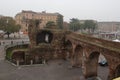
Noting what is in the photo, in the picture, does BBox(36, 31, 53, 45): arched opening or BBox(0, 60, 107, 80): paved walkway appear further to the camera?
BBox(36, 31, 53, 45): arched opening

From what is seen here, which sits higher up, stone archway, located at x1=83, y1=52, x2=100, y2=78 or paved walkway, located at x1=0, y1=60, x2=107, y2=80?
stone archway, located at x1=83, y1=52, x2=100, y2=78

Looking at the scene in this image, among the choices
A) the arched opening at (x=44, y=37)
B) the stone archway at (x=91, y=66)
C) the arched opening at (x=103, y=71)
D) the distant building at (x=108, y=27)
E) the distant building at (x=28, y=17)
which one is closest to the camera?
the stone archway at (x=91, y=66)

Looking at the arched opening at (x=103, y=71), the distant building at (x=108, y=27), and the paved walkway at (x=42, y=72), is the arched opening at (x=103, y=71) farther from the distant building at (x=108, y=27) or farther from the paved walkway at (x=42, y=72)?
the distant building at (x=108, y=27)

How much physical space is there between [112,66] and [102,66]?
1183 cm

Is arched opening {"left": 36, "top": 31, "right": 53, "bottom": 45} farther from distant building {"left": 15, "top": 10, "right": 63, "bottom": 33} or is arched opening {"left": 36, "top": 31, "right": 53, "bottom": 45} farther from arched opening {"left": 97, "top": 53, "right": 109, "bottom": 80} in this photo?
distant building {"left": 15, "top": 10, "right": 63, "bottom": 33}

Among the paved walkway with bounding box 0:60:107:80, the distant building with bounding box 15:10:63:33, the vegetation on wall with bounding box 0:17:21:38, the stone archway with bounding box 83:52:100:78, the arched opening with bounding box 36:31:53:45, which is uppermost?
the distant building with bounding box 15:10:63:33

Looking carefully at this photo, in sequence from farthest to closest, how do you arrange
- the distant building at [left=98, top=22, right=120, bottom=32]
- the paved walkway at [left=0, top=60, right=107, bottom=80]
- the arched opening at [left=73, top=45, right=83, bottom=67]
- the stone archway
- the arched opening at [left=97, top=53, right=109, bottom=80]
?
the distant building at [left=98, top=22, right=120, bottom=32] → the arched opening at [left=73, top=45, right=83, bottom=67] → the arched opening at [left=97, top=53, right=109, bottom=80] → the paved walkway at [left=0, top=60, right=107, bottom=80] → the stone archway

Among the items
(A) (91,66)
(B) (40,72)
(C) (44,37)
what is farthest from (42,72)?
(C) (44,37)

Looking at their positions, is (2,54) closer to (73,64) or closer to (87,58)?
(73,64)

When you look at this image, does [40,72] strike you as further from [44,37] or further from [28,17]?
[28,17]

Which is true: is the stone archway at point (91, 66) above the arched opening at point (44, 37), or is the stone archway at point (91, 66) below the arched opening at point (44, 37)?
below

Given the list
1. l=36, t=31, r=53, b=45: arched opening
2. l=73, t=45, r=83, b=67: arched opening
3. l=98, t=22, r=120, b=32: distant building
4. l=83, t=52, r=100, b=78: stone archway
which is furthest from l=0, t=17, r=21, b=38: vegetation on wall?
l=98, t=22, r=120, b=32: distant building

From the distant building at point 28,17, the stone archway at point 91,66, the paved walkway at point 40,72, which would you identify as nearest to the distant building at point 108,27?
the distant building at point 28,17

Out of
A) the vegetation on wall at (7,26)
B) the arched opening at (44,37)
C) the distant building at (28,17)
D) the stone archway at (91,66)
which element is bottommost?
the stone archway at (91,66)
